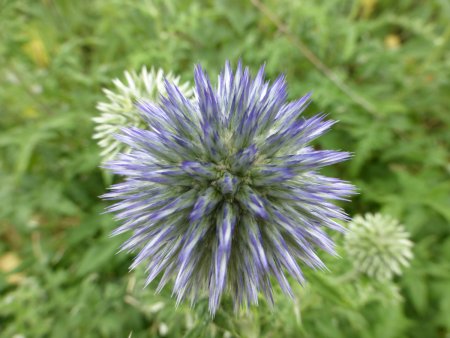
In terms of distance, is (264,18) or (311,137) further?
(264,18)

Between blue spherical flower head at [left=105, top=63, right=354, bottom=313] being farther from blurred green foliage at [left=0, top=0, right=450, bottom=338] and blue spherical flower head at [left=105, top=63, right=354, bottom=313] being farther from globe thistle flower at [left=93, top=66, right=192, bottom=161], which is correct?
blurred green foliage at [left=0, top=0, right=450, bottom=338]

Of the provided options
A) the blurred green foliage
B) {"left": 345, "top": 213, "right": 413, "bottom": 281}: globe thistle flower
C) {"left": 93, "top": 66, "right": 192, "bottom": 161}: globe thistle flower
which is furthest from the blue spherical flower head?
{"left": 345, "top": 213, "right": 413, "bottom": 281}: globe thistle flower

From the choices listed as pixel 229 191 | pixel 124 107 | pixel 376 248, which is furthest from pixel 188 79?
pixel 376 248

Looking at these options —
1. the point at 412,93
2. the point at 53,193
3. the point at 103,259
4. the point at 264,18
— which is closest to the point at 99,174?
the point at 53,193

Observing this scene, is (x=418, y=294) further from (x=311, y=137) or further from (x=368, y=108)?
(x=311, y=137)

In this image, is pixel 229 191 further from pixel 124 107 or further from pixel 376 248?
pixel 376 248
